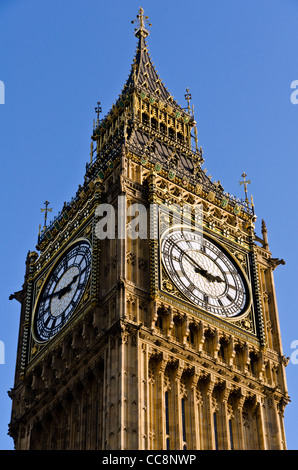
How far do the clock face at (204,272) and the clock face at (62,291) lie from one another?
3.96m

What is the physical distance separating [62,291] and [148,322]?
6085 mm

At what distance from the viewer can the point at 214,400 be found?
184 feet

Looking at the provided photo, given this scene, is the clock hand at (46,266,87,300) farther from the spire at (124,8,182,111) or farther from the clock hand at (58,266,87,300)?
the spire at (124,8,182,111)

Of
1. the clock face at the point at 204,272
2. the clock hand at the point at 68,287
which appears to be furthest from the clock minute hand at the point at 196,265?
the clock hand at the point at 68,287

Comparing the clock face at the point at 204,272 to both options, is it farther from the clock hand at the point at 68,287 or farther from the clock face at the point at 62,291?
the clock hand at the point at 68,287

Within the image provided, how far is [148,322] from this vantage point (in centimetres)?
5575

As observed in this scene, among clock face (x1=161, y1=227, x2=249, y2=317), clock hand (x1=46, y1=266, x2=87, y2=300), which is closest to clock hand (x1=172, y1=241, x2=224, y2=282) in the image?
clock face (x1=161, y1=227, x2=249, y2=317)

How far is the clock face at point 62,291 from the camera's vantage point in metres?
58.9

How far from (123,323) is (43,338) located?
6.82 m

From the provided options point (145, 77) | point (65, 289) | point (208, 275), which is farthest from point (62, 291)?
point (145, 77)

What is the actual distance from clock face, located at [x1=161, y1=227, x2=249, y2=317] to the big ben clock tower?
0.06 m
